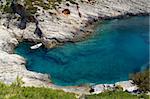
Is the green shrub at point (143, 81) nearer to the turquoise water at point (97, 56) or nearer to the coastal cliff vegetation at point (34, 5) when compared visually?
the turquoise water at point (97, 56)

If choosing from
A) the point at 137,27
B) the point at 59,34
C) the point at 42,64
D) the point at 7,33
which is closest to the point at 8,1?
the point at 7,33

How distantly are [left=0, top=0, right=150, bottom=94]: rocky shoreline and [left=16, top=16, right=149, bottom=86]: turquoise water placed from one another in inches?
68.7

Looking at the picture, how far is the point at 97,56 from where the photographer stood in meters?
57.8

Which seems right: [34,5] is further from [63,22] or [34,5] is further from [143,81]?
[143,81]

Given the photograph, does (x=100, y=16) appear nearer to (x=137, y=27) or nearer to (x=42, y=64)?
(x=137, y=27)

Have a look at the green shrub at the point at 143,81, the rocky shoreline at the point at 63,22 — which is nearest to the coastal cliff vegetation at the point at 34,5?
the rocky shoreline at the point at 63,22

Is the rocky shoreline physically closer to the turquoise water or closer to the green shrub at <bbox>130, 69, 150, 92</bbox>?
the turquoise water

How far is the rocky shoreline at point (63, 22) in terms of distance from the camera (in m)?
62.0

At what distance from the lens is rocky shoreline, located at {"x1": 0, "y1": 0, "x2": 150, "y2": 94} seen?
62.0 m

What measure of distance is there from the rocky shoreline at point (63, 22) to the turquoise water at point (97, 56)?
5.73ft

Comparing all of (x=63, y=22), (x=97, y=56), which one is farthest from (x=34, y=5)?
(x=97, y=56)

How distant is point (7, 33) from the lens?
211 ft

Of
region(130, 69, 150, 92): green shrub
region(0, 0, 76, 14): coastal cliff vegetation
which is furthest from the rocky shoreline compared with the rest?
region(130, 69, 150, 92): green shrub

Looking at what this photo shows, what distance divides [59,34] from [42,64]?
9501 mm
